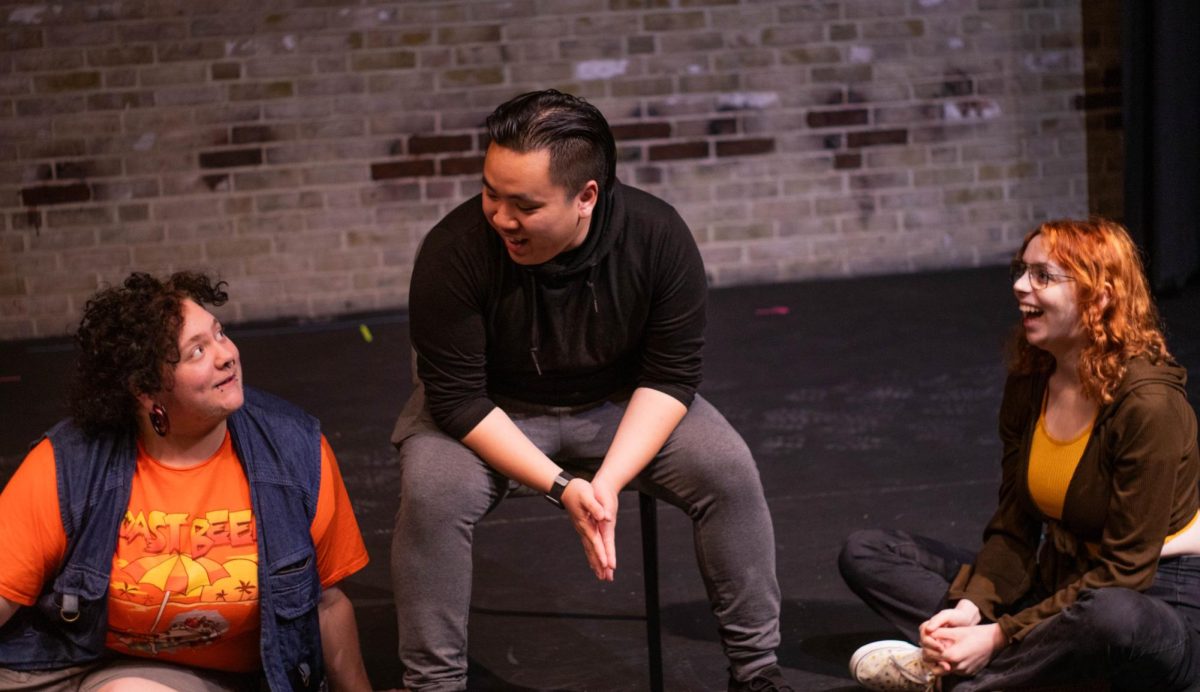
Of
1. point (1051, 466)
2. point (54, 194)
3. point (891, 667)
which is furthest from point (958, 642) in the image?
point (54, 194)

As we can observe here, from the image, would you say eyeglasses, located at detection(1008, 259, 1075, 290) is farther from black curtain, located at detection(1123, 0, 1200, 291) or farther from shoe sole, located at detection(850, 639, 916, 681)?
black curtain, located at detection(1123, 0, 1200, 291)

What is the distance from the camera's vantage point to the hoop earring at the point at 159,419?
199cm

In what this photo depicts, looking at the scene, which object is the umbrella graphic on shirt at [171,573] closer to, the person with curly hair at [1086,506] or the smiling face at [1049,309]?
the person with curly hair at [1086,506]

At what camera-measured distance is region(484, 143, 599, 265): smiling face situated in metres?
2.14

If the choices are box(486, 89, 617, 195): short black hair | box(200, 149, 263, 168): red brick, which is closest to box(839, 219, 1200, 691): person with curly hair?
box(486, 89, 617, 195): short black hair

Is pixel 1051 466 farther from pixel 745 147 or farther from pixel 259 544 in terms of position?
pixel 745 147

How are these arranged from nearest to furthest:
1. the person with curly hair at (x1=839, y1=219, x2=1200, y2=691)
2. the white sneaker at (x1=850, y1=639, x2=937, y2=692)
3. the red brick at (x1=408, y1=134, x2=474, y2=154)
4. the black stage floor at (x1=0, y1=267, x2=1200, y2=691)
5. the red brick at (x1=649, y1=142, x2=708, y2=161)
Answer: the person with curly hair at (x1=839, y1=219, x2=1200, y2=691) → the white sneaker at (x1=850, y1=639, x2=937, y2=692) → the black stage floor at (x1=0, y1=267, x2=1200, y2=691) → the red brick at (x1=408, y1=134, x2=474, y2=154) → the red brick at (x1=649, y1=142, x2=708, y2=161)

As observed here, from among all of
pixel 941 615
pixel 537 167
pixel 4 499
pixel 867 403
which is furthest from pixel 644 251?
pixel 867 403

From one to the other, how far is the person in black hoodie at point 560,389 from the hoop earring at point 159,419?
0.40 meters

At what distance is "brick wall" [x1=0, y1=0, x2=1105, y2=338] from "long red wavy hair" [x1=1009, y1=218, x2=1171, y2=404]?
3779mm

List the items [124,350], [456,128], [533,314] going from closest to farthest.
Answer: [124,350] < [533,314] < [456,128]

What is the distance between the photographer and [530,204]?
7.07 ft

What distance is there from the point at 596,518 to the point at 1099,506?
783 millimetres

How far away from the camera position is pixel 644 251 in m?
2.33
